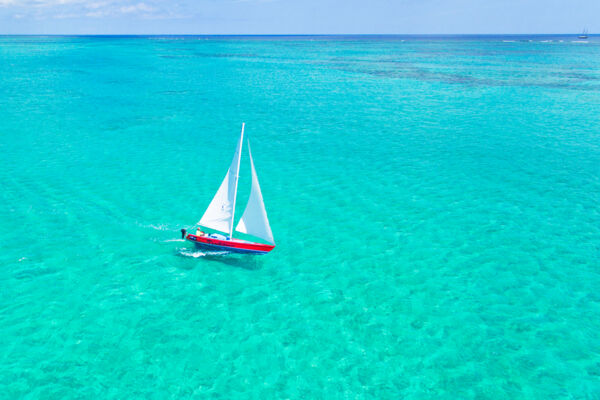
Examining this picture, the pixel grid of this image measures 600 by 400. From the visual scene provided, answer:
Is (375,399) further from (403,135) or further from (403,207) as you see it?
(403,135)

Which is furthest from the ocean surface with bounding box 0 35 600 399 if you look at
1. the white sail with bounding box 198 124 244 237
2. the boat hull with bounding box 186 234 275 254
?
the white sail with bounding box 198 124 244 237

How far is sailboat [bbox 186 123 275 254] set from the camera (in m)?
30.5

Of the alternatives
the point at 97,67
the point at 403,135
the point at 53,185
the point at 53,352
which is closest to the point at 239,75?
the point at 97,67

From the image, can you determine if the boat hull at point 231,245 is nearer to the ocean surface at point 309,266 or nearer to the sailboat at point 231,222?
the sailboat at point 231,222

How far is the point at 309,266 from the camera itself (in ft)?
105

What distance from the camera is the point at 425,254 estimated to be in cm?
3366

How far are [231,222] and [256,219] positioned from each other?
245 centimetres

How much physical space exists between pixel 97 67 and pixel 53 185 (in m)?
136

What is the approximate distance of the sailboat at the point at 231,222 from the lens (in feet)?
100

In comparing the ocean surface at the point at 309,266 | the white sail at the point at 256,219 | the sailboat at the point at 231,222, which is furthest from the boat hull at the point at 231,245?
the ocean surface at the point at 309,266

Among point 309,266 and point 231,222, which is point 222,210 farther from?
point 309,266

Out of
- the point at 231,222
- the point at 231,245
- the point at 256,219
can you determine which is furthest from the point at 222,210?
the point at 256,219

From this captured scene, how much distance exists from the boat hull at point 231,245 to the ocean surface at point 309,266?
1143 millimetres

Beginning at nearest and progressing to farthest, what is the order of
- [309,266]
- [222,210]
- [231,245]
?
[231,245] < [309,266] < [222,210]
